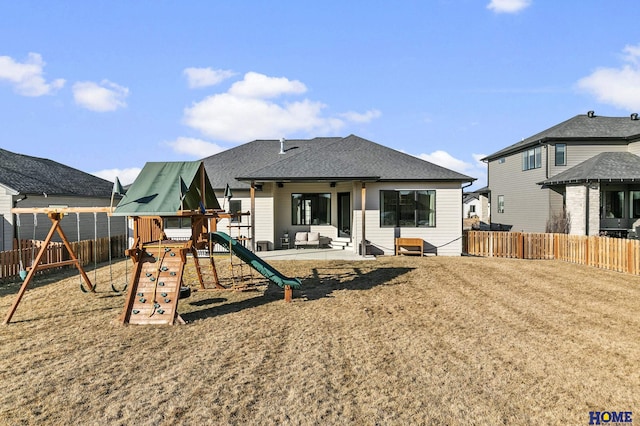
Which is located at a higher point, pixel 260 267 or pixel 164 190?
pixel 164 190

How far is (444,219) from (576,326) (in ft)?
34.3

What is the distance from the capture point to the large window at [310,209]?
1930 centimetres

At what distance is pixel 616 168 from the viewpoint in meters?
21.8

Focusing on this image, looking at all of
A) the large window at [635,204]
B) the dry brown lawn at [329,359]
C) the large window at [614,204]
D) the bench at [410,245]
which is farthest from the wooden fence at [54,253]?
the large window at [635,204]

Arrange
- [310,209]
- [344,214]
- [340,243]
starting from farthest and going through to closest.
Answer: [310,209] < [344,214] < [340,243]

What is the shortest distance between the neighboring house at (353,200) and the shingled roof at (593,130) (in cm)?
1149

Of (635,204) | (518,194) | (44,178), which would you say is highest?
(44,178)

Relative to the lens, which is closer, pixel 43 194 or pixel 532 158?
pixel 43 194

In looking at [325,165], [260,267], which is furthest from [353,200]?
[260,267]

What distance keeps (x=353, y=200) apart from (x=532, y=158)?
624 inches

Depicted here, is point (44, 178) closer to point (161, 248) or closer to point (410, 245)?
point (161, 248)

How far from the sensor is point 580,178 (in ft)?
68.6

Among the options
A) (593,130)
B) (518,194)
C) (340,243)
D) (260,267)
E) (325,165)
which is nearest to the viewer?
(260,267)

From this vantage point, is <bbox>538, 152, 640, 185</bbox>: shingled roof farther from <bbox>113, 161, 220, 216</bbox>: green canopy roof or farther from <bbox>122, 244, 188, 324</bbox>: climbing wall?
<bbox>122, 244, 188, 324</bbox>: climbing wall
